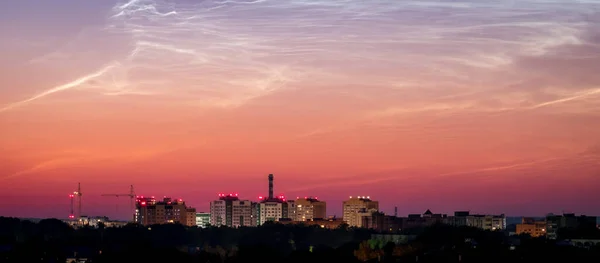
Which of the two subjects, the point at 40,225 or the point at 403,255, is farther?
the point at 40,225

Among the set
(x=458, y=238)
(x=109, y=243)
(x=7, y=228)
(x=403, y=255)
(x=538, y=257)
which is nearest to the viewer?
(x=538, y=257)

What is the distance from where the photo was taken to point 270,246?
108000 millimetres

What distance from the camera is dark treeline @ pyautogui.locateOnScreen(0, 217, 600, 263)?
84562 millimetres

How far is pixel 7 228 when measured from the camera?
158 metres

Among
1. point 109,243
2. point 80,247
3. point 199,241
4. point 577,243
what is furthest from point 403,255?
point 199,241

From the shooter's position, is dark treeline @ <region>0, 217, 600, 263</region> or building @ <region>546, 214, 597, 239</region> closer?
dark treeline @ <region>0, 217, 600, 263</region>

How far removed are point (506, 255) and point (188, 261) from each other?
2451cm

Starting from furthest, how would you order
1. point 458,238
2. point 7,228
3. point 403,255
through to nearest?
1. point 7,228
2. point 458,238
3. point 403,255

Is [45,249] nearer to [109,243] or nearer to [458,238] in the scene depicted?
[109,243]

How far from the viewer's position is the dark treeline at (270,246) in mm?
84562

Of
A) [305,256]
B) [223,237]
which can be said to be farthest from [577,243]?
[223,237]

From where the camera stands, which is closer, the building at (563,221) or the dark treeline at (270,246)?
the dark treeline at (270,246)

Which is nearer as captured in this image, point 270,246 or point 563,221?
point 270,246

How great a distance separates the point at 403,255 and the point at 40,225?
80.7 metres
